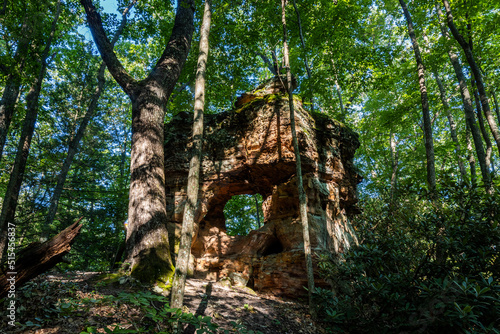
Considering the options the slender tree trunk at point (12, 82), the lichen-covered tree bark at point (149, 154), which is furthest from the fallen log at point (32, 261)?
the slender tree trunk at point (12, 82)

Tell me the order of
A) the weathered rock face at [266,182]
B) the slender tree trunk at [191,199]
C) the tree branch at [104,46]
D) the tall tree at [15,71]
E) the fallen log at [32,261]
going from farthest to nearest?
the weathered rock face at [266,182] → the tall tree at [15,71] → the tree branch at [104,46] → the slender tree trunk at [191,199] → the fallen log at [32,261]

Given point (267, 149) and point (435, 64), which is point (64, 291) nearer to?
point (267, 149)

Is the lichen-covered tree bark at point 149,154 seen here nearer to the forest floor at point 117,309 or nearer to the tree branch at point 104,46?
the tree branch at point 104,46

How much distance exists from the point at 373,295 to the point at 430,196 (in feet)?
8.10

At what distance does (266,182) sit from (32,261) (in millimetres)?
7482

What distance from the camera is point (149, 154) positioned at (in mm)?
6367

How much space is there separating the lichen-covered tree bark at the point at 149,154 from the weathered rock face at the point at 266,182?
2832 mm

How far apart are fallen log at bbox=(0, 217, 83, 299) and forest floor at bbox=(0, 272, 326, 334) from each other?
38 centimetres

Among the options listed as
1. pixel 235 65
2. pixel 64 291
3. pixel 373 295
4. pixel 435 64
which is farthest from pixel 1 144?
pixel 435 64

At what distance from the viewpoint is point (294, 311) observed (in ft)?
20.2

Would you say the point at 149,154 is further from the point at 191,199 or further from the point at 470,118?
the point at 470,118

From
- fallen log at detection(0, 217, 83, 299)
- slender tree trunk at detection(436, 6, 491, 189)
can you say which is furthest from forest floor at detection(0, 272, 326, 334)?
slender tree trunk at detection(436, 6, 491, 189)

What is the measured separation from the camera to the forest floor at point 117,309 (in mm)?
3004

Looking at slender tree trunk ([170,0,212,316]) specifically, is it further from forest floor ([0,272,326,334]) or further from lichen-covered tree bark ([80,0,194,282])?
lichen-covered tree bark ([80,0,194,282])
